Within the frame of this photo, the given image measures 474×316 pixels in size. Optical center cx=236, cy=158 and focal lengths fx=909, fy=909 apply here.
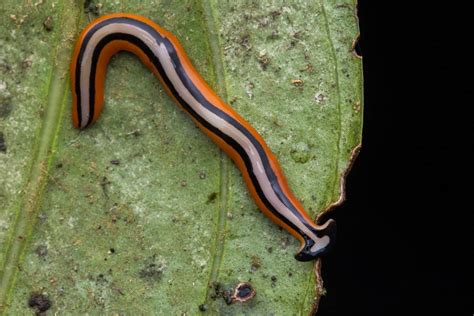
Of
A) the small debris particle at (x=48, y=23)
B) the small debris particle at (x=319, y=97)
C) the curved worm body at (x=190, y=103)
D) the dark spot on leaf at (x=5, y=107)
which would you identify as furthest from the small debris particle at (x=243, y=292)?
the small debris particle at (x=48, y=23)

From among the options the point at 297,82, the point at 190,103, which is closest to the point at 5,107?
the point at 190,103

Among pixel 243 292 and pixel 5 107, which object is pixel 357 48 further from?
pixel 5 107

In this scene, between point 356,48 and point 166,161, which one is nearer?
point 356,48

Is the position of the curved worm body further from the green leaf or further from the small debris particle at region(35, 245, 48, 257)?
the small debris particle at region(35, 245, 48, 257)

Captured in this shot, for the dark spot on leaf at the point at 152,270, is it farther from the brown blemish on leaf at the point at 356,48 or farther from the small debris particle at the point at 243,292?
the brown blemish on leaf at the point at 356,48

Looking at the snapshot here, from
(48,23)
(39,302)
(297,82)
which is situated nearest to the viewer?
(48,23)

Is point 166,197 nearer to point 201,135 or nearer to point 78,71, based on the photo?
point 201,135
